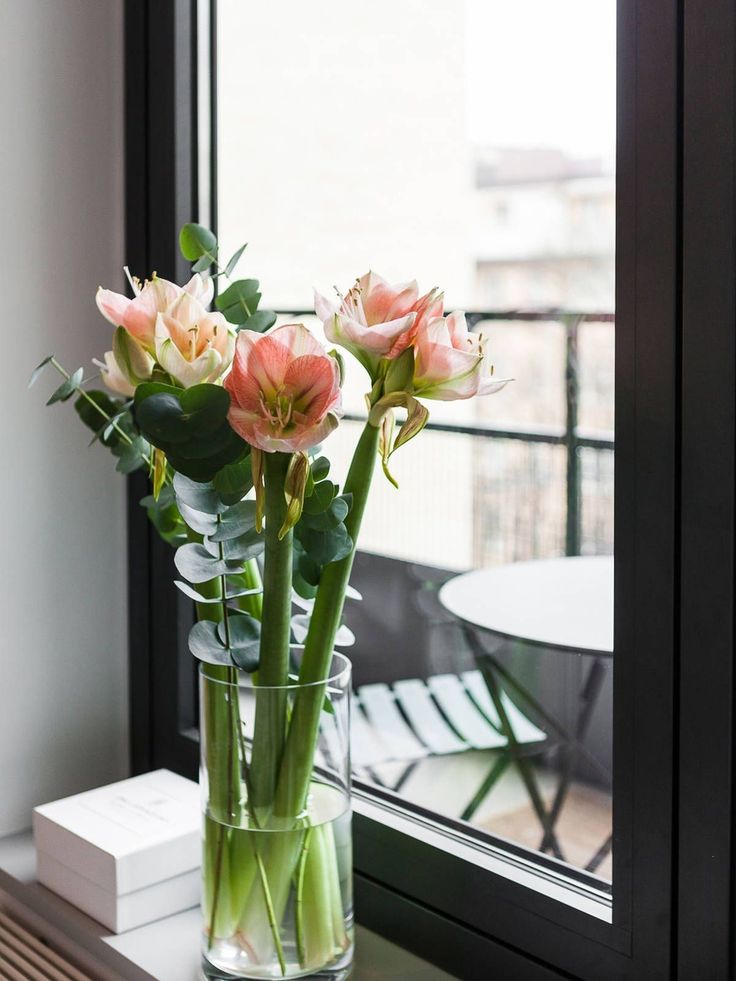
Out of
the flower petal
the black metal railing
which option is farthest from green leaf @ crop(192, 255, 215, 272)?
the black metal railing

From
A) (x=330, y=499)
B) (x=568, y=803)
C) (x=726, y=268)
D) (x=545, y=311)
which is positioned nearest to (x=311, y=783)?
(x=330, y=499)

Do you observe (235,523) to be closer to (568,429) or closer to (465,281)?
(568,429)

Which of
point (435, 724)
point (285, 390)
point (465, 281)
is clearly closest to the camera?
point (285, 390)

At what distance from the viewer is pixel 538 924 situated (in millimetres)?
911

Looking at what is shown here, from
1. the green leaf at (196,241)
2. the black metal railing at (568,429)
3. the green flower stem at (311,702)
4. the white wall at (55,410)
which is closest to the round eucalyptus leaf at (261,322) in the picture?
the green leaf at (196,241)

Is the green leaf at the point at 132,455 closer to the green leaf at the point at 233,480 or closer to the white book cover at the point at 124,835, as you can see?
the green leaf at the point at 233,480

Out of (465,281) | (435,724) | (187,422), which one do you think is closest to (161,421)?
(187,422)

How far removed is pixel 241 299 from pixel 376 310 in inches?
8.3

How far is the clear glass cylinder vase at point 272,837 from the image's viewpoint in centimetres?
89

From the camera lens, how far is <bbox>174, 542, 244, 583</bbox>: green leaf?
84 centimetres

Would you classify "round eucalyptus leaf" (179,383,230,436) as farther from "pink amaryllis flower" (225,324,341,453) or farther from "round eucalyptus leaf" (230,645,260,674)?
"round eucalyptus leaf" (230,645,260,674)

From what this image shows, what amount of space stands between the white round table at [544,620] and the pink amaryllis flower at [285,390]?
0.68 m

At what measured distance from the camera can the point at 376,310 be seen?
769mm

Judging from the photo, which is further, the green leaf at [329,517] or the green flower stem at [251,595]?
the green flower stem at [251,595]
